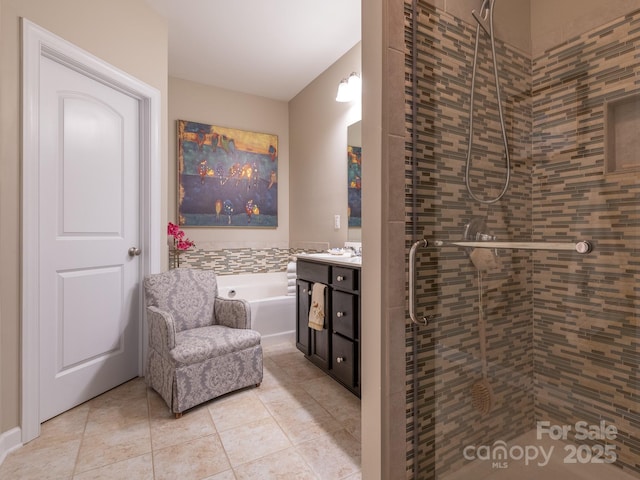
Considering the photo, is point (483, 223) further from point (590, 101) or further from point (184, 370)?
point (184, 370)

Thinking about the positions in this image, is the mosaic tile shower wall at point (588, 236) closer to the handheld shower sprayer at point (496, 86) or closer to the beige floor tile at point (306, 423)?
the handheld shower sprayer at point (496, 86)

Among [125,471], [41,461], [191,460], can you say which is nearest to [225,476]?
[191,460]

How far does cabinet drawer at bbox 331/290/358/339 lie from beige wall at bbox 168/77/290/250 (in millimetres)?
1934

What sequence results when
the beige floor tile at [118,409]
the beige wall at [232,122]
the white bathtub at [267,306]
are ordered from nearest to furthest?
1. the beige floor tile at [118,409]
2. the white bathtub at [267,306]
3. the beige wall at [232,122]

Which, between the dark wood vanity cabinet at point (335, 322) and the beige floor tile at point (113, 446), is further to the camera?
the dark wood vanity cabinet at point (335, 322)

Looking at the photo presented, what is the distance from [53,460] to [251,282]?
2.33 meters

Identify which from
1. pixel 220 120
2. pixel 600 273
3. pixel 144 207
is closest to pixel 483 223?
pixel 600 273

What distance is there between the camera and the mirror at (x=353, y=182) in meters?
2.88

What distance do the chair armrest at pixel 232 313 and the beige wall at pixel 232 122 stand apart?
136 centimetres

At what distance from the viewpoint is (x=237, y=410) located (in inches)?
76.3

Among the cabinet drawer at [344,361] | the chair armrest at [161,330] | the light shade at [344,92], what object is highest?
the light shade at [344,92]

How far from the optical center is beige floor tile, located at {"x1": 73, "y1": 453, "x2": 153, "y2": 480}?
1.40m

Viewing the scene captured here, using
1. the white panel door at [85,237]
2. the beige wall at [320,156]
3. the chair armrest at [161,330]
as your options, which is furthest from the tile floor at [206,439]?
the beige wall at [320,156]

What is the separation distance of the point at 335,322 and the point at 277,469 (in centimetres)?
91
